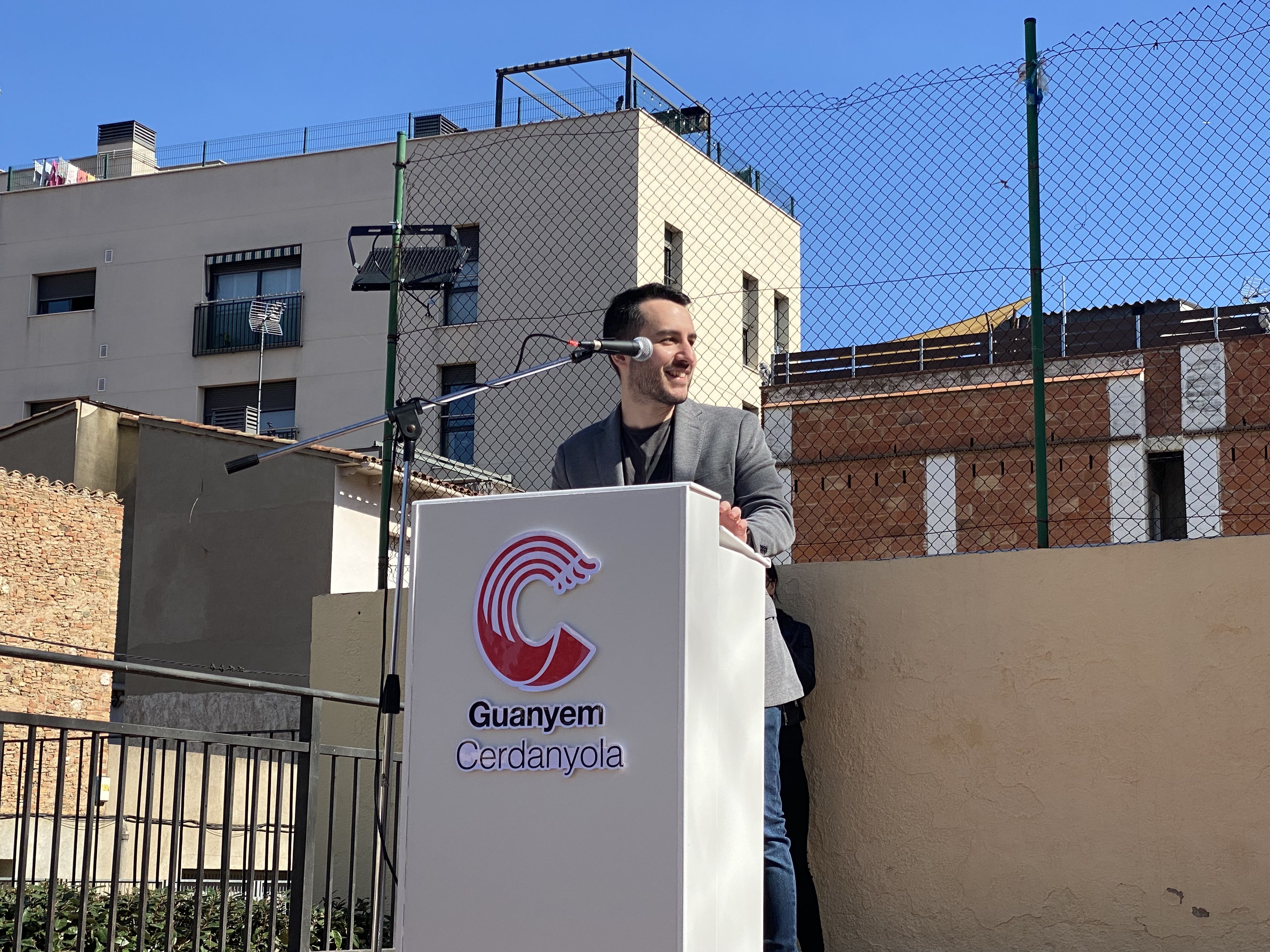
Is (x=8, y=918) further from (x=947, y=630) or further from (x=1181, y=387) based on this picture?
(x=1181, y=387)

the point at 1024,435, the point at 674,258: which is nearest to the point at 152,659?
the point at 674,258

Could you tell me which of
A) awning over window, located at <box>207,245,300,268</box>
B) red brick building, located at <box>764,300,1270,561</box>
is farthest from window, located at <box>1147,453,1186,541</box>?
awning over window, located at <box>207,245,300,268</box>

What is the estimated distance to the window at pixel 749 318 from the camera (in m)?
7.71

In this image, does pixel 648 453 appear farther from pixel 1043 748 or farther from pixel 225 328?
pixel 225 328

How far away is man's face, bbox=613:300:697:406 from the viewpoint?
4004 mm

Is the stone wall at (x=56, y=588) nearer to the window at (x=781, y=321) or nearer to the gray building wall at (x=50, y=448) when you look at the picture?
the gray building wall at (x=50, y=448)

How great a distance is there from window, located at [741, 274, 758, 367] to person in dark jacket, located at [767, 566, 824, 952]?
2.84 m

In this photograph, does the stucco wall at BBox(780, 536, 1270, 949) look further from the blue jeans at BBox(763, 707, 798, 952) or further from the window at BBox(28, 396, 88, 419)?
the window at BBox(28, 396, 88, 419)

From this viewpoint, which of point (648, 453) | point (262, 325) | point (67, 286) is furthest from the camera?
point (67, 286)

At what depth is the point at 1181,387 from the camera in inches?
1025

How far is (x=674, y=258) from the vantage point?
14.2 metres

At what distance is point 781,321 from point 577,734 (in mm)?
3705

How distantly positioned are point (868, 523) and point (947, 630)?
18.8 meters

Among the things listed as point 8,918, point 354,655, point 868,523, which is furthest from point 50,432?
point 354,655
